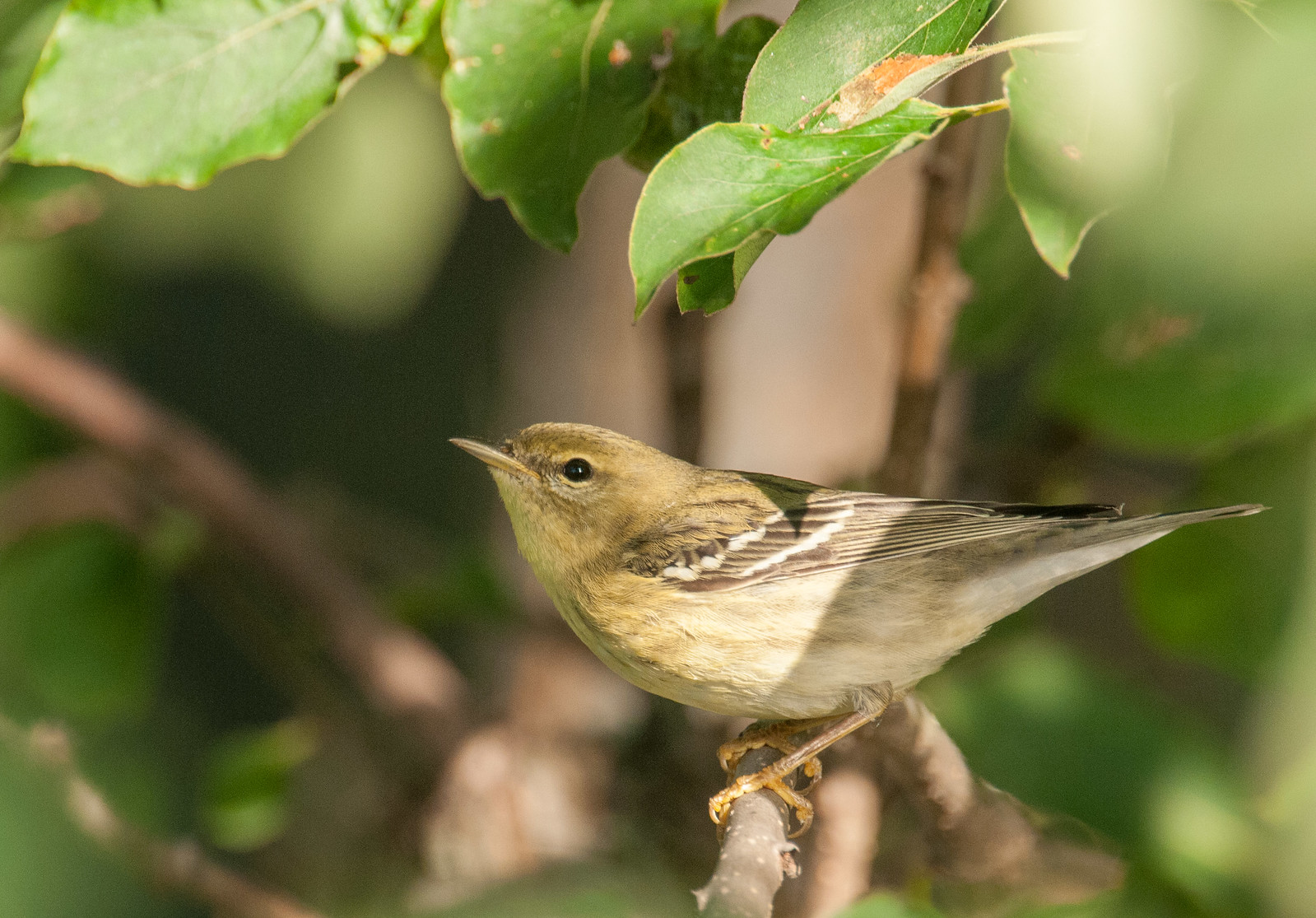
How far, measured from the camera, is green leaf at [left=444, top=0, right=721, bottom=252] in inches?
60.7

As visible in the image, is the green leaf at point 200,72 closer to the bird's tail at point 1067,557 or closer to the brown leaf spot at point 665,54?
the brown leaf spot at point 665,54

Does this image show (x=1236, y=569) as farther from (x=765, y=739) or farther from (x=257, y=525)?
(x=257, y=525)

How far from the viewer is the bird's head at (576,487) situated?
2383mm

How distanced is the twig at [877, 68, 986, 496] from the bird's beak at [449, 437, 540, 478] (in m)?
0.83

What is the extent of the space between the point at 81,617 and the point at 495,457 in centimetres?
131

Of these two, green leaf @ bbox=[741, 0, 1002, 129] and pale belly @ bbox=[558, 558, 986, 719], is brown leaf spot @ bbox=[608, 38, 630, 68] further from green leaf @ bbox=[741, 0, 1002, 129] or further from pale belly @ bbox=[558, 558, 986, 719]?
pale belly @ bbox=[558, 558, 986, 719]

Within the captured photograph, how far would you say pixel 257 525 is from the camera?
306 centimetres

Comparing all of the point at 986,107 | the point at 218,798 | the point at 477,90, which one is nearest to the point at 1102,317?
the point at 986,107

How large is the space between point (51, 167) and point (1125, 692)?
2291mm

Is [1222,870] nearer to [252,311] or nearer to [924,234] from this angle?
[924,234]

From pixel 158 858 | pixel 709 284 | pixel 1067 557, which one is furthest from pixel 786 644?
pixel 158 858

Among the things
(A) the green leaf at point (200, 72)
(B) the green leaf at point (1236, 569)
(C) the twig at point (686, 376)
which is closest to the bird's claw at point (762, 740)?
(C) the twig at point (686, 376)

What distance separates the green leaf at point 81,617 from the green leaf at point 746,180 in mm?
2285

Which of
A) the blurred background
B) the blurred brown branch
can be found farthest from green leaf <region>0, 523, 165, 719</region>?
the blurred brown branch
